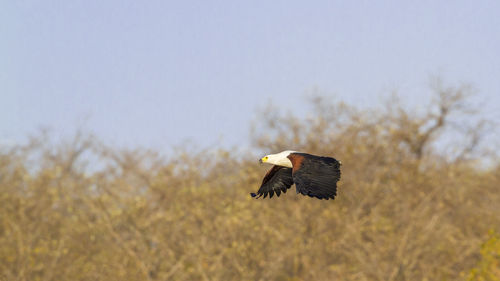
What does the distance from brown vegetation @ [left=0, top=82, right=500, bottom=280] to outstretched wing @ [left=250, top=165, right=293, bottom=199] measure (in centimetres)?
1035

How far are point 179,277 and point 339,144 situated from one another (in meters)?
7.19

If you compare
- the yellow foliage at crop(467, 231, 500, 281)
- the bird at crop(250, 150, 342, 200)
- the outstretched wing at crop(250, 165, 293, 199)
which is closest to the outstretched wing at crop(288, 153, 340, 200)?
the bird at crop(250, 150, 342, 200)

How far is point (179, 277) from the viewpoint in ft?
70.4

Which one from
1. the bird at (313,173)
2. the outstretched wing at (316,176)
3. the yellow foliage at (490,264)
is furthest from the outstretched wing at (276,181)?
the yellow foliage at (490,264)

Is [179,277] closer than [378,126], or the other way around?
[179,277]

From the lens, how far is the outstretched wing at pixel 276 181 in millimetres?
10680

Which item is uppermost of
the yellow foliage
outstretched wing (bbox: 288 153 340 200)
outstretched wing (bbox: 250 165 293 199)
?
the yellow foliage

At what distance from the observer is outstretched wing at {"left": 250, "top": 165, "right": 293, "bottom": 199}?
35.0 ft

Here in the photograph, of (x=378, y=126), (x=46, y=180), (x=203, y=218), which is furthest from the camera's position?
(x=378, y=126)

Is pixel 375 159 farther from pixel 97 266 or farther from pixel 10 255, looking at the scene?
pixel 10 255

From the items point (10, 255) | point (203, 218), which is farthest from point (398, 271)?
point (10, 255)

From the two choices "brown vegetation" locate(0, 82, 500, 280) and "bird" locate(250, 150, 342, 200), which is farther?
"brown vegetation" locate(0, 82, 500, 280)

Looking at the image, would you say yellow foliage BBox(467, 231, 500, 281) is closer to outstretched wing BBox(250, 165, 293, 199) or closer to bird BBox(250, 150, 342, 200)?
outstretched wing BBox(250, 165, 293, 199)

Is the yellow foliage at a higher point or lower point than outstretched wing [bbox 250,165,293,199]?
higher
